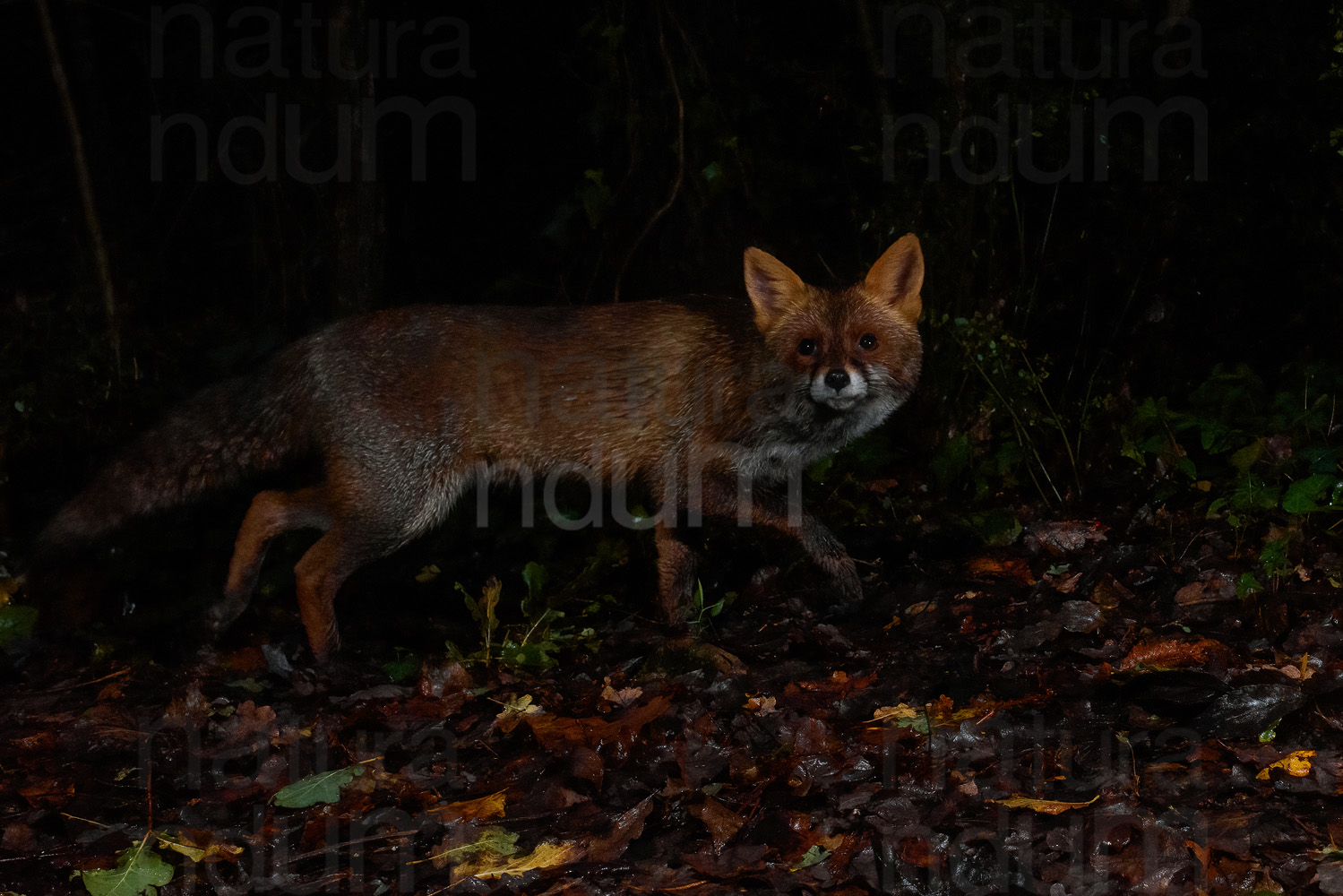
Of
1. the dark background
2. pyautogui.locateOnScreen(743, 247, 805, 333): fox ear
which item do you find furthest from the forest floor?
the dark background

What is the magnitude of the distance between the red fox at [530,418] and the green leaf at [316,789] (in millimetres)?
1357

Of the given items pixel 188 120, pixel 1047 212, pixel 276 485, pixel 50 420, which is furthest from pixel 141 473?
pixel 1047 212

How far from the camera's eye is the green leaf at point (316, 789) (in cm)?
338

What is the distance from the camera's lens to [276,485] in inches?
233

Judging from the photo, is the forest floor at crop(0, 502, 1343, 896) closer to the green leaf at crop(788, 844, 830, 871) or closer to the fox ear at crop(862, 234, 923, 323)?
the green leaf at crop(788, 844, 830, 871)

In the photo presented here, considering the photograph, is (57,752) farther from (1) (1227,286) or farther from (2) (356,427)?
(1) (1227,286)

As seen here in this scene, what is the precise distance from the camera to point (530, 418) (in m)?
4.99

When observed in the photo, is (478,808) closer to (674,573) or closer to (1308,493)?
(674,573)

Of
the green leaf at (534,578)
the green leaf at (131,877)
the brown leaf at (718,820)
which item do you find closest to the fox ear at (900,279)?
the green leaf at (534,578)

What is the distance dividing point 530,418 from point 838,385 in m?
1.56

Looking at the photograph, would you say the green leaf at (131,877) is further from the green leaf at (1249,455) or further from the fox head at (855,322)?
the green leaf at (1249,455)

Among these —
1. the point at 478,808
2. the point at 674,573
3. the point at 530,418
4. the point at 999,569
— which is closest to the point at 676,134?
the point at 530,418

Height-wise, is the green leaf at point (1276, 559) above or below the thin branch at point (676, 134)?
below

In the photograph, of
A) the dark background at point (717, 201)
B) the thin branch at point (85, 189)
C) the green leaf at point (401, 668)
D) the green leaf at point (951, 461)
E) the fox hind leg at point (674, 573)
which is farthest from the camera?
the thin branch at point (85, 189)
